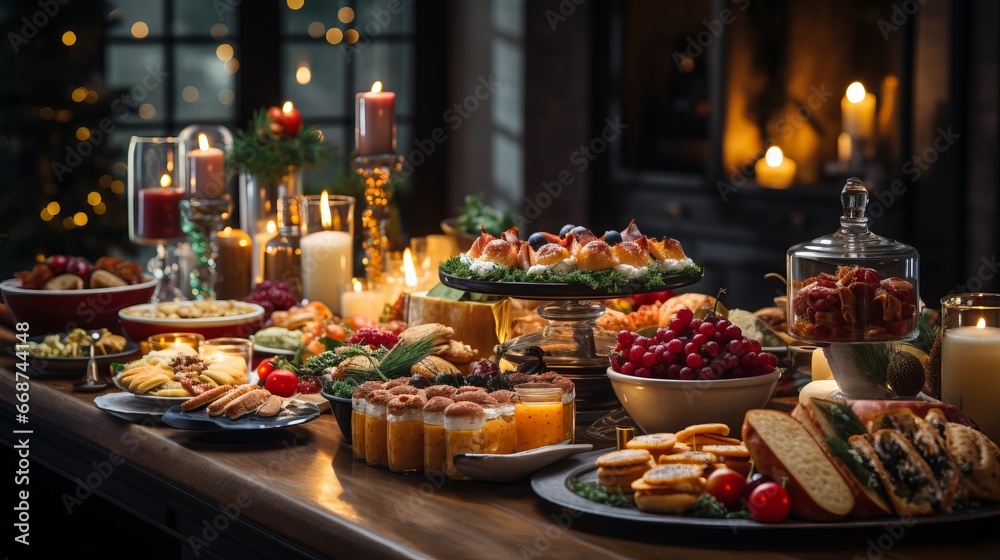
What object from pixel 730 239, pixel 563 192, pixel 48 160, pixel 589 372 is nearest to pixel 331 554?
pixel 589 372

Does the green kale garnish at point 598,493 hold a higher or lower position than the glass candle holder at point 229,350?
lower

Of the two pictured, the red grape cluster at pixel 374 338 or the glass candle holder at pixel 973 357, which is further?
the red grape cluster at pixel 374 338

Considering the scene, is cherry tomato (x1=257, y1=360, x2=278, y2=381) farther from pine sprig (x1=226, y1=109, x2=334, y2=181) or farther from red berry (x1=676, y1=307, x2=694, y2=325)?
pine sprig (x1=226, y1=109, x2=334, y2=181)

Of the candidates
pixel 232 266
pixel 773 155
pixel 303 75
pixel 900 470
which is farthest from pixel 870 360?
pixel 303 75

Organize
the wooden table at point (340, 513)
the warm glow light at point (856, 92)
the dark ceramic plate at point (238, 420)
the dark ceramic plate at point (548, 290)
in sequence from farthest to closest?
1. the warm glow light at point (856, 92)
2. the dark ceramic plate at point (548, 290)
3. the dark ceramic plate at point (238, 420)
4. the wooden table at point (340, 513)

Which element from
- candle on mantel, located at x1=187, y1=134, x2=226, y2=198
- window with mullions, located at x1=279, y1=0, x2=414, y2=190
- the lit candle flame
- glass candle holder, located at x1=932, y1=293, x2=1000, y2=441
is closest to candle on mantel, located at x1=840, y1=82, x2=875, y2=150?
window with mullions, located at x1=279, y1=0, x2=414, y2=190

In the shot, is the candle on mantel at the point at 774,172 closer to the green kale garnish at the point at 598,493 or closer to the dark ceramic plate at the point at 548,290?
the dark ceramic plate at the point at 548,290

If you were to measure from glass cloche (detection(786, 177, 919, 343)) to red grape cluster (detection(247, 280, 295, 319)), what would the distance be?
→ 144 cm

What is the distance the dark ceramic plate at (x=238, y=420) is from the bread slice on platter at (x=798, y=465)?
788 mm

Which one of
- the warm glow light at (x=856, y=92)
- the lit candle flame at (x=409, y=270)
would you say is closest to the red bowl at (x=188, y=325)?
the lit candle flame at (x=409, y=270)

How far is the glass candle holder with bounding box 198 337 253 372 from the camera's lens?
7.83 feet

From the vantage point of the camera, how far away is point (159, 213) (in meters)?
3.21

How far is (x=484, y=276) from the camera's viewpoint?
7.32 feet

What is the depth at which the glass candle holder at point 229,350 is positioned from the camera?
2.39 meters
